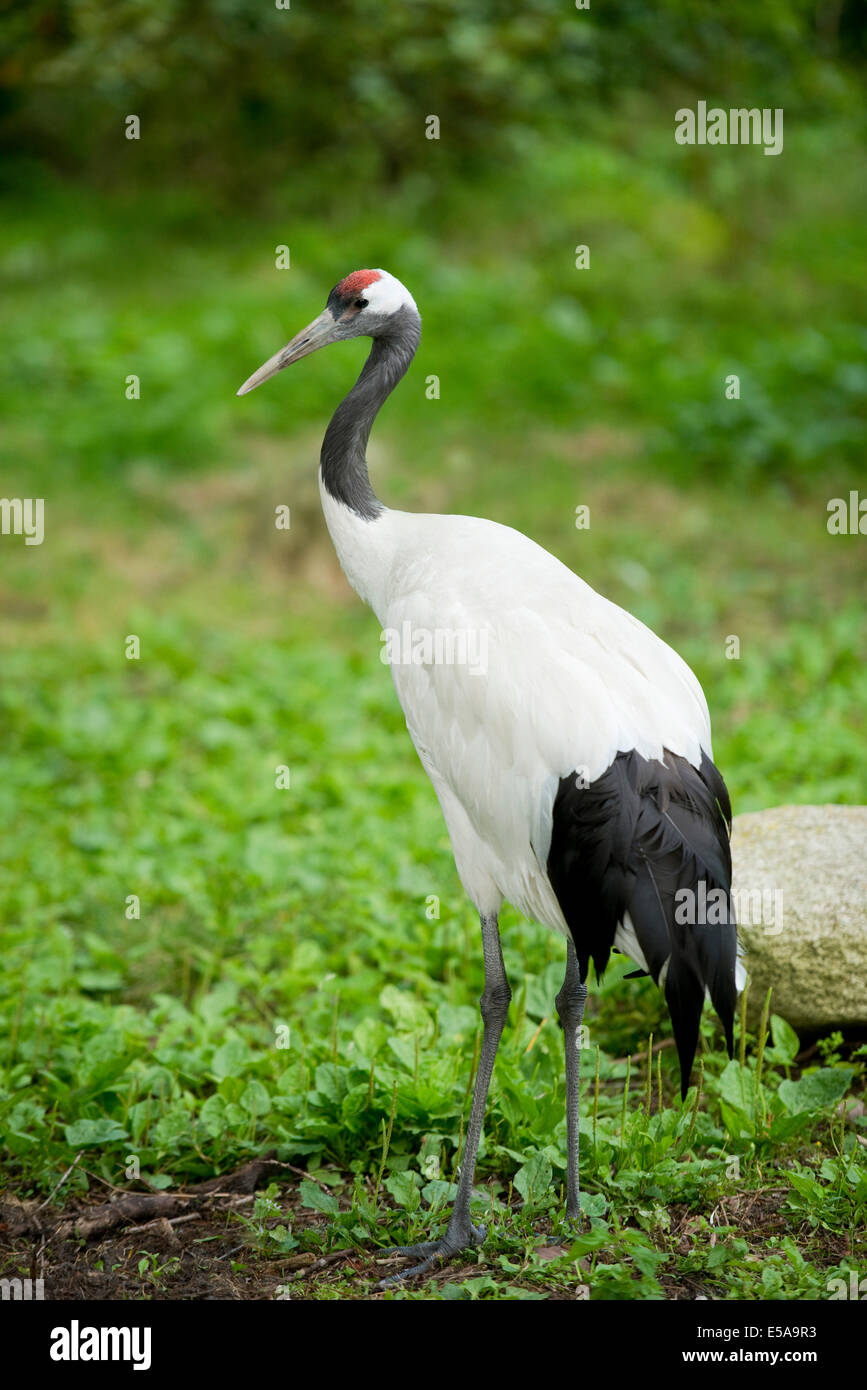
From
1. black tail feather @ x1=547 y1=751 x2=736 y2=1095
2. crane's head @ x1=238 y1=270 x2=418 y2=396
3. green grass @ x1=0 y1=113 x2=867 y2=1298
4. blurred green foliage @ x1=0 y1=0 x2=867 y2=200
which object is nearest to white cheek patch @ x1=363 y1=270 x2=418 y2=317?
crane's head @ x1=238 y1=270 x2=418 y2=396

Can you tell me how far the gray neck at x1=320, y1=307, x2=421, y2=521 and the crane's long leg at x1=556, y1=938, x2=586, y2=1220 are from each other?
1.31 meters

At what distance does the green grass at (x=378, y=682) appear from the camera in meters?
3.42

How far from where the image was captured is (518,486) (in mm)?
8047

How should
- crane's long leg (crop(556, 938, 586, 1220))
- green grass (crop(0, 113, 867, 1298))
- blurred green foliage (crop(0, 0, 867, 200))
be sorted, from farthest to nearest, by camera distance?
blurred green foliage (crop(0, 0, 867, 200)) → green grass (crop(0, 113, 867, 1298)) → crane's long leg (crop(556, 938, 586, 1220))

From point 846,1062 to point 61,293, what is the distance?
336 inches

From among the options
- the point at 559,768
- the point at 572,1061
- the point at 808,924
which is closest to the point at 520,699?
the point at 559,768

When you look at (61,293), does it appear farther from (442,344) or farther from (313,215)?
(442,344)

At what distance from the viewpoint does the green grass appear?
3.42m

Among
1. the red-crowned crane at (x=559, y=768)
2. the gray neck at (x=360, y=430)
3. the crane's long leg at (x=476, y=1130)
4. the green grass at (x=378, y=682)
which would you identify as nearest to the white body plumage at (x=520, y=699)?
the red-crowned crane at (x=559, y=768)

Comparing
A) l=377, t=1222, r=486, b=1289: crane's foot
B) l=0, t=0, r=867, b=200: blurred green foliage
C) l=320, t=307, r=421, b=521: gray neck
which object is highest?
l=0, t=0, r=867, b=200: blurred green foliage

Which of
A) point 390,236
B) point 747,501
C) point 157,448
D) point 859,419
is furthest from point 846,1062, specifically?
point 390,236

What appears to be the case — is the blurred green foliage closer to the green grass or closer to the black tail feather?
the green grass

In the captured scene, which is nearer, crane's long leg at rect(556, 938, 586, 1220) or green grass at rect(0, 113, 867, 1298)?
crane's long leg at rect(556, 938, 586, 1220)

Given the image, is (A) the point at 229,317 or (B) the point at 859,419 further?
(A) the point at 229,317
